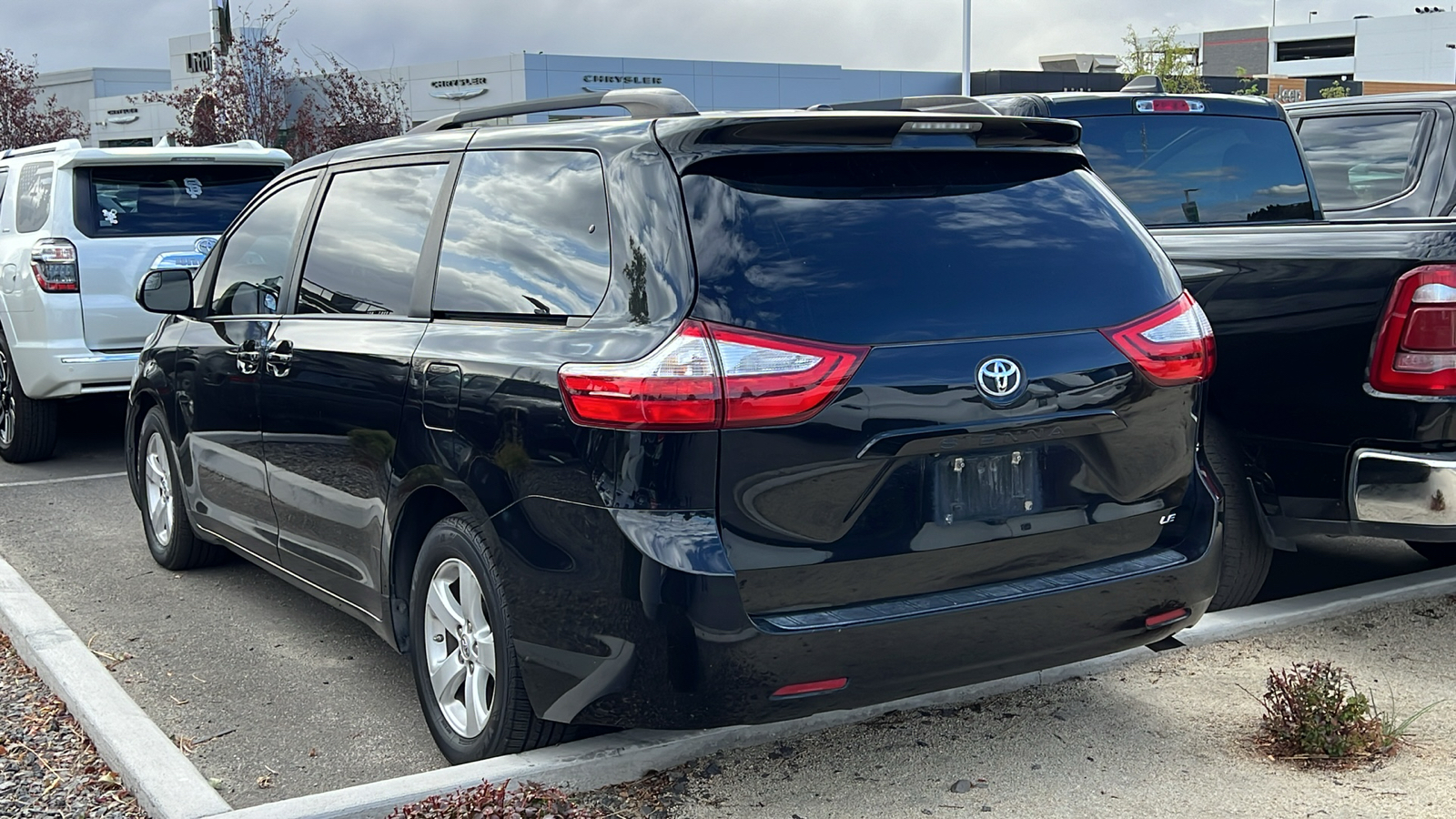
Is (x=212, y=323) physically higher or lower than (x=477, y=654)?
higher

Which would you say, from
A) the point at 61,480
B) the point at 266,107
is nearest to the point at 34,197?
the point at 61,480

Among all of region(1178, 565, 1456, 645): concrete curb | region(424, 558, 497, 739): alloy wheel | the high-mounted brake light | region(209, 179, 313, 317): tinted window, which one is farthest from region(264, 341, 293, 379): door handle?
the high-mounted brake light

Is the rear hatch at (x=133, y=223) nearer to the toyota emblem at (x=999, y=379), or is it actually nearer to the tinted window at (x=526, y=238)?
the tinted window at (x=526, y=238)

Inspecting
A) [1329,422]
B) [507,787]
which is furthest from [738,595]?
[1329,422]

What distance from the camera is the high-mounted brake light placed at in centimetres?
705

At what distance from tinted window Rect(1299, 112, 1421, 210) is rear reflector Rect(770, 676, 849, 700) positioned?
5525 millimetres

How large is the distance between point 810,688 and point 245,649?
2799 mm

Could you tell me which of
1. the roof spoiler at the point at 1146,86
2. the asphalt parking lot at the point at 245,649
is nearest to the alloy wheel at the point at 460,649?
the asphalt parking lot at the point at 245,649

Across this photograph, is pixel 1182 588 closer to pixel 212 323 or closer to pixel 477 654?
pixel 477 654

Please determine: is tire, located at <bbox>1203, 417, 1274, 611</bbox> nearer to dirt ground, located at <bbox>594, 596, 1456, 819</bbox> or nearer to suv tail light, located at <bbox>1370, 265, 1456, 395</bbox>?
dirt ground, located at <bbox>594, 596, 1456, 819</bbox>

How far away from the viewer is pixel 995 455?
140 inches

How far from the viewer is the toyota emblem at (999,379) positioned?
11.5 ft

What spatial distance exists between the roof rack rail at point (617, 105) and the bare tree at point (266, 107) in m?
26.5

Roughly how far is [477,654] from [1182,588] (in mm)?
1905
